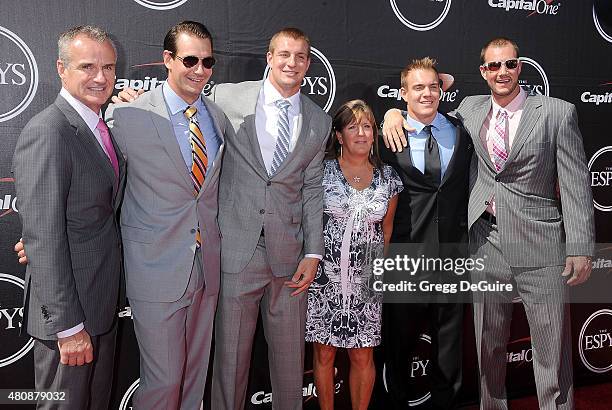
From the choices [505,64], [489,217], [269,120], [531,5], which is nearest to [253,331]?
[269,120]

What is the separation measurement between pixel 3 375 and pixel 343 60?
8.51 ft

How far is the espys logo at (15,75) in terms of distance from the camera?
270cm

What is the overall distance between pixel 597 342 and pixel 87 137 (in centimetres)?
400

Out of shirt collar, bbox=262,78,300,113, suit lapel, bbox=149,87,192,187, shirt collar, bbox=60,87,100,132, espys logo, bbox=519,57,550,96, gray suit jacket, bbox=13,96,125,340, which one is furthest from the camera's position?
espys logo, bbox=519,57,550,96

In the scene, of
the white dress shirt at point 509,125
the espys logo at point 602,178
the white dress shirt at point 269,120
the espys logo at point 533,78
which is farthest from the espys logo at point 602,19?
the white dress shirt at point 269,120

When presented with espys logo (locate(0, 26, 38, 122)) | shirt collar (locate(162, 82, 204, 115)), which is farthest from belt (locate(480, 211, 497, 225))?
espys logo (locate(0, 26, 38, 122))

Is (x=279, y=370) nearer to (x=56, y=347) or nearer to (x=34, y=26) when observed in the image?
(x=56, y=347)

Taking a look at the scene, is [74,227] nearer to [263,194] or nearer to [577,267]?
[263,194]

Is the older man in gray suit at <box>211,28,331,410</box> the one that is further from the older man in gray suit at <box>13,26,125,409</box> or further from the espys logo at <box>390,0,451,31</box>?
the espys logo at <box>390,0,451,31</box>

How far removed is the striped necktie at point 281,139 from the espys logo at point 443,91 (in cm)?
99

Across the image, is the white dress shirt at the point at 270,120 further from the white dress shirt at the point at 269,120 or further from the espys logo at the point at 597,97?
the espys logo at the point at 597,97

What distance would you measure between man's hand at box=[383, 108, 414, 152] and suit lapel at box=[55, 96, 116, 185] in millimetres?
1529

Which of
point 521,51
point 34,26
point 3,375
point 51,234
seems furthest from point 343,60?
point 3,375

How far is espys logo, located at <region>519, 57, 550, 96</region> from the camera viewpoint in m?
3.82
